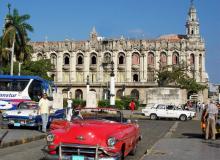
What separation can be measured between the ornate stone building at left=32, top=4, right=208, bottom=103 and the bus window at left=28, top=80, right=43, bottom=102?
56104 mm

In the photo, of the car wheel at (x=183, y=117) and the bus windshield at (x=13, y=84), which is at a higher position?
the bus windshield at (x=13, y=84)

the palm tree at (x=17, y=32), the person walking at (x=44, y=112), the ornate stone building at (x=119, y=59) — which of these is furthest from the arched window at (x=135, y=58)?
the person walking at (x=44, y=112)

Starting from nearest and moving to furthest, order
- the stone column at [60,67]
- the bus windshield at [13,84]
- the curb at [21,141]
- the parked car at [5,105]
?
1. the curb at [21,141]
2. the parked car at [5,105]
3. the bus windshield at [13,84]
4. the stone column at [60,67]

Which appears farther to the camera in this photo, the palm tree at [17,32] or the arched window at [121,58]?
the arched window at [121,58]

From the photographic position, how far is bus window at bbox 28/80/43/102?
107 feet

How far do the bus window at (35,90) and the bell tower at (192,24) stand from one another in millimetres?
68653

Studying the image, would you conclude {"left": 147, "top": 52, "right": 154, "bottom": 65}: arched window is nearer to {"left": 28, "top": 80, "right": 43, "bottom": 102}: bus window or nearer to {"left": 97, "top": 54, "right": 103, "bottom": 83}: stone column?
{"left": 97, "top": 54, "right": 103, "bottom": 83}: stone column

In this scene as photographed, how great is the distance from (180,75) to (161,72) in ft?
10.7

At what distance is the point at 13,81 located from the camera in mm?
32469

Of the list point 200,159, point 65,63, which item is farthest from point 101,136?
point 65,63

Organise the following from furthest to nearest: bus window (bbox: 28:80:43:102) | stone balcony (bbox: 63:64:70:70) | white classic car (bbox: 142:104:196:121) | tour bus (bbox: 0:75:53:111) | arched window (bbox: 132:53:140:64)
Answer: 1. stone balcony (bbox: 63:64:70:70)
2. arched window (bbox: 132:53:140:64)
3. white classic car (bbox: 142:104:196:121)
4. bus window (bbox: 28:80:43:102)
5. tour bus (bbox: 0:75:53:111)

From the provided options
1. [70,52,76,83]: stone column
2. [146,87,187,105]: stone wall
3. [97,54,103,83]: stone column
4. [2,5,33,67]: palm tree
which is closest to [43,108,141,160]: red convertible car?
[146,87,187,105]: stone wall

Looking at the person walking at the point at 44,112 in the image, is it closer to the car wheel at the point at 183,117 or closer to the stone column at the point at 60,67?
the car wheel at the point at 183,117

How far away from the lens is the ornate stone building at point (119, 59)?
92.0m
